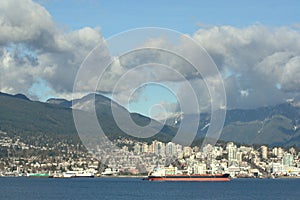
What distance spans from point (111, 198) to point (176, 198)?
502 inches

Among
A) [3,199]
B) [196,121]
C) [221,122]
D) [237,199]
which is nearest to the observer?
[196,121]

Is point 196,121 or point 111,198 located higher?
point 196,121

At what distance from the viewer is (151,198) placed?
429ft

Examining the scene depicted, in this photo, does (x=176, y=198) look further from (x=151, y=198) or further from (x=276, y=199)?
(x=276, y=199)

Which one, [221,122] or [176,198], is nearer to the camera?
[221,122]

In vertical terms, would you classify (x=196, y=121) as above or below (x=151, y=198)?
above

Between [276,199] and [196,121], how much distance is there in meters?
52.5

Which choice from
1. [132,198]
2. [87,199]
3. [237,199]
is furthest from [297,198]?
[87,199]

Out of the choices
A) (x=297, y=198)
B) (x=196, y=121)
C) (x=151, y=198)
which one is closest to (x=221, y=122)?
(x=196, y=121)

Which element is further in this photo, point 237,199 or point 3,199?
point 237,199

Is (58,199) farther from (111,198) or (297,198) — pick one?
(297,198)

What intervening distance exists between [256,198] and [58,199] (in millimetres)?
41264

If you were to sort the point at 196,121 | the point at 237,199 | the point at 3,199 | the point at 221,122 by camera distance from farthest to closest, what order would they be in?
the point at 237,199
the point at 3,199
the point at 221,122
the point at 196,121

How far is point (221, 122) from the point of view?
334ft
